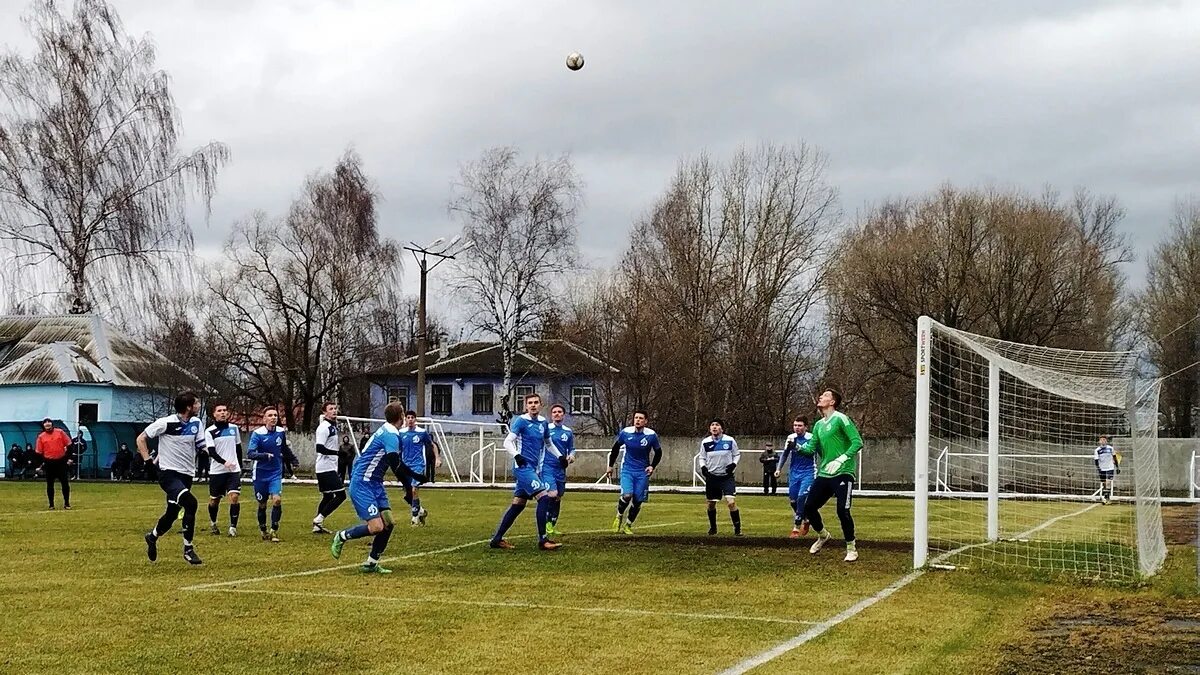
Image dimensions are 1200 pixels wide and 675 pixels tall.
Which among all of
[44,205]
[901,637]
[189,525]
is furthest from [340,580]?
[44,205]

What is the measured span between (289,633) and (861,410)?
136ft

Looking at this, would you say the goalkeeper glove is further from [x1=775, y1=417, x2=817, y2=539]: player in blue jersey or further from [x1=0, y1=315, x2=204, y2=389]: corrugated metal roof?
[x1=0, y1=315, x2=204, y2=389]: corrugated metal roof

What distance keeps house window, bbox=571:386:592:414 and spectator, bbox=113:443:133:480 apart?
25710 mm

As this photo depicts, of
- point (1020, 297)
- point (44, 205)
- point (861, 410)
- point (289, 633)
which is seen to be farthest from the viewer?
point (861, 410)

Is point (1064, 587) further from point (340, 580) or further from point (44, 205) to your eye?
point (44, 205)

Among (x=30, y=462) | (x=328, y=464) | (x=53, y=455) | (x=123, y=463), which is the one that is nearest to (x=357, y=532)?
(x=328, y=464)

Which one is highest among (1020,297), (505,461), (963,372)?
(1020,297)

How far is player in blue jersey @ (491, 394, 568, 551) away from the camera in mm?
15531

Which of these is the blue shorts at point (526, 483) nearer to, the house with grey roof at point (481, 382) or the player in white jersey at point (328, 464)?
the player in white jersey at point (328, 464)

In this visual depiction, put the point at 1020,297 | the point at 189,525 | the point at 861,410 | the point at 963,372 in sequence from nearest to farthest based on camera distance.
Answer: the point at 189,525 → the point at 963,372 → the point at 1020,297 → the point at 861,410

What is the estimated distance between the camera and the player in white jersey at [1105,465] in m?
32.5

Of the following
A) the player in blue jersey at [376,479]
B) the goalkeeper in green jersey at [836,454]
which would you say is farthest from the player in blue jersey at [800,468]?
the player in blue jersey at [376,479]

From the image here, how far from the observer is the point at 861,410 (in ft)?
159

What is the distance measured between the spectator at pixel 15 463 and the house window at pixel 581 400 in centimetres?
2789
